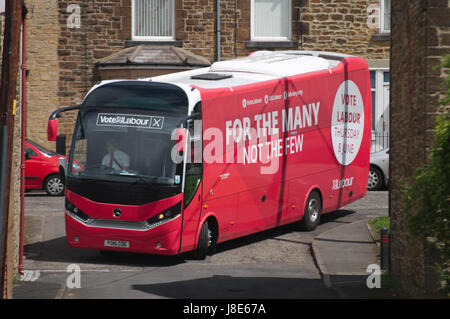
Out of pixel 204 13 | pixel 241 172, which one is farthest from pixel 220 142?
pixel 204 13

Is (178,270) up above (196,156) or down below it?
below

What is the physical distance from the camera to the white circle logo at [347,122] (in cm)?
2053

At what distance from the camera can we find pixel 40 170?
2550 centimetres

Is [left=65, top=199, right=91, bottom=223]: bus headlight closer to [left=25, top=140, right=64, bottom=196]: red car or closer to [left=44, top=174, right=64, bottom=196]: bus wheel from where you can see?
[left=25, top=140, right=64, bottom=196]: red car

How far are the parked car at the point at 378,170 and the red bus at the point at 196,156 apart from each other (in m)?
7.08

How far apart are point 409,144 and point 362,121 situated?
943 centimetres

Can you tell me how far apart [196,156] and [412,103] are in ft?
15.1

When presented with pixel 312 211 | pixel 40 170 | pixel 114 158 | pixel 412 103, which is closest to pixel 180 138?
pixel 114 158

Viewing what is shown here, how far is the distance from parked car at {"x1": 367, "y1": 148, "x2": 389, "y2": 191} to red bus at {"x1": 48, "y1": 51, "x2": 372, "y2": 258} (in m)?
7.08

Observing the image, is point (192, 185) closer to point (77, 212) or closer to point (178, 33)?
point (77, 212)

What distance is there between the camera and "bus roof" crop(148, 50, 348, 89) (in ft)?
56.1

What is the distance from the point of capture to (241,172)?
56.2 ft

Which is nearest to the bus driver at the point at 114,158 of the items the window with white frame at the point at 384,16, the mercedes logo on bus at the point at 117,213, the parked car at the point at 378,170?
the mercedes logo on bus at the point at 117,213

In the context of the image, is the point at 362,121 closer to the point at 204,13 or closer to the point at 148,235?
the point at 148,235
